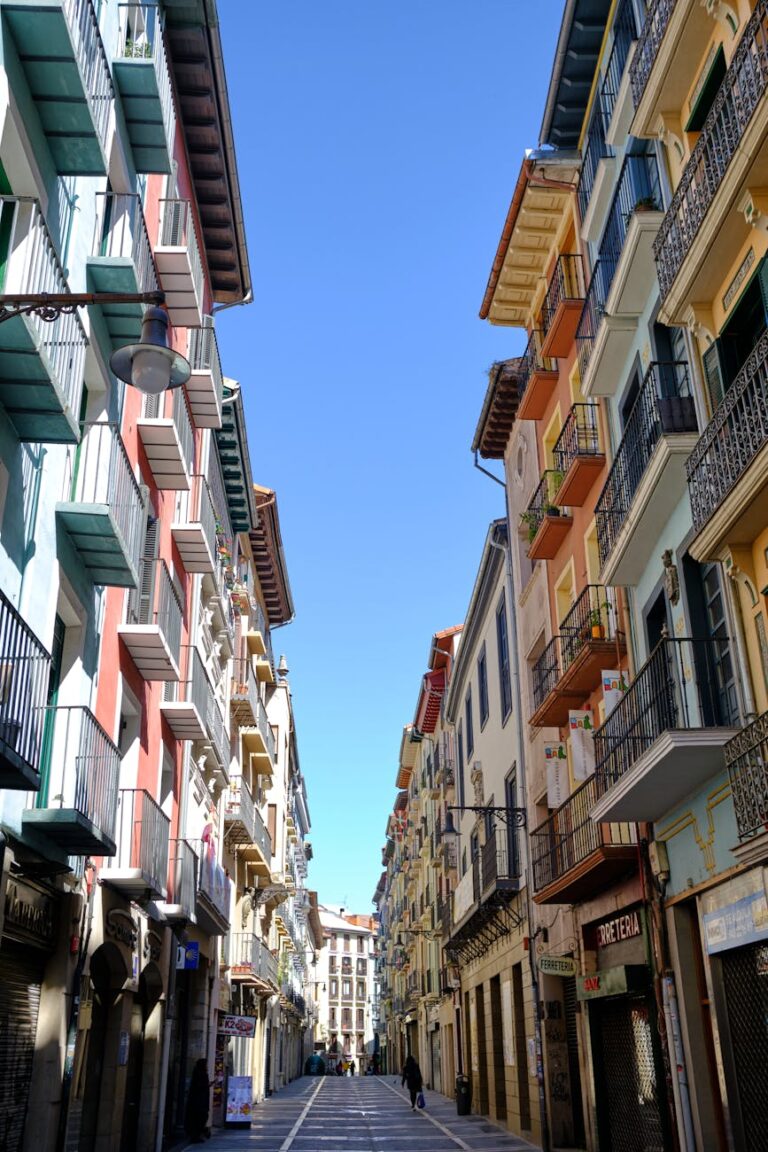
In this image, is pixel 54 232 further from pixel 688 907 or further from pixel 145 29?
pixel 688 907

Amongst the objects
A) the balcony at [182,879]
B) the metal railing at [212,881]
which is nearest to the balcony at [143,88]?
the balcony at [182,879]

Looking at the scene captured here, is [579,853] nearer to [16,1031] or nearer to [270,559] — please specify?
[16,1031]

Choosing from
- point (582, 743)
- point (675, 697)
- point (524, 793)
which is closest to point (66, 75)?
point (675, 697)

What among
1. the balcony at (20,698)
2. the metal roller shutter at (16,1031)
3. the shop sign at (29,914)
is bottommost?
the metal roller shutter at (16,1031)

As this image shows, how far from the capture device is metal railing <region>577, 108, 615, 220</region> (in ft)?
55.9

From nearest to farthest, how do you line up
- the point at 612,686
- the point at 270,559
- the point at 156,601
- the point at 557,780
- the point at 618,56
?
the point at 612,686
the point at 156,601
the point at 618,56
the point at 557,780
the point at 270,559

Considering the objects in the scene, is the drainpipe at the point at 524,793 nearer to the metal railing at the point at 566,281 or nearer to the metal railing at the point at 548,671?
the metal railing at the point at 548,671

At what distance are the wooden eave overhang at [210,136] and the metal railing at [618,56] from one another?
610 cm

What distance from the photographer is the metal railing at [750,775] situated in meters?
8.94

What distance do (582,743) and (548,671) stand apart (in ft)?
8.74

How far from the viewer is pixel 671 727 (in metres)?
12.2

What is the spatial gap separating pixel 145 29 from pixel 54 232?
547cm

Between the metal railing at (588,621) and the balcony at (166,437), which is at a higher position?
the balcony at (166,437)

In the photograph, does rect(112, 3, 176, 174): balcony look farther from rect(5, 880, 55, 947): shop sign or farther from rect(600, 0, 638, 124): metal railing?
rect(5, 880, 55, 947): shop sign
